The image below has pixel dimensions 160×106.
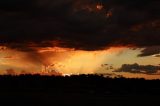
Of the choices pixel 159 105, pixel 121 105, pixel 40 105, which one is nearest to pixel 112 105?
pixel 121 105

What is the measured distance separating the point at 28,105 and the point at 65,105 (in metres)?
11.1

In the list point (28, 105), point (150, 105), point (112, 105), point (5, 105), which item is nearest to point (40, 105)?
point (28, 105)

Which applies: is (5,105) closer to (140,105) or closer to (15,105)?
(15,105)

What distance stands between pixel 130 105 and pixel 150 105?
6005mm

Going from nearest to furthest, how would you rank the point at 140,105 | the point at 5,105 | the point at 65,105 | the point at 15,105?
1. the point at 5,105
2. the point at 15,105
3. the point at 65,105
4. the point at 140,105

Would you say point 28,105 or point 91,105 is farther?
point 91,105

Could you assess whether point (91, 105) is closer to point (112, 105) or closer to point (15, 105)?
point (112, 105)

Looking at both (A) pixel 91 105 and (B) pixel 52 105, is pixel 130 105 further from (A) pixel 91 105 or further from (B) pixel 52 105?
(B) pixel 52 105

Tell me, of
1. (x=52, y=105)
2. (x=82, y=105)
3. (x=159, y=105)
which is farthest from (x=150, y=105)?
(x=52, y=105)

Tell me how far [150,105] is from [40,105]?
→ 1310 inches

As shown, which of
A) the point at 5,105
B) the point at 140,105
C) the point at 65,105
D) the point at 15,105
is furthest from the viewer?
the point at 140,105

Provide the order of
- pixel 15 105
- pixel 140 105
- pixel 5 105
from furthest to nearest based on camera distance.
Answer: pixel 140 105, pixel 15 105, pixel 5 105

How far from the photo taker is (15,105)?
120 metres

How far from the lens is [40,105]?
12338 cm
